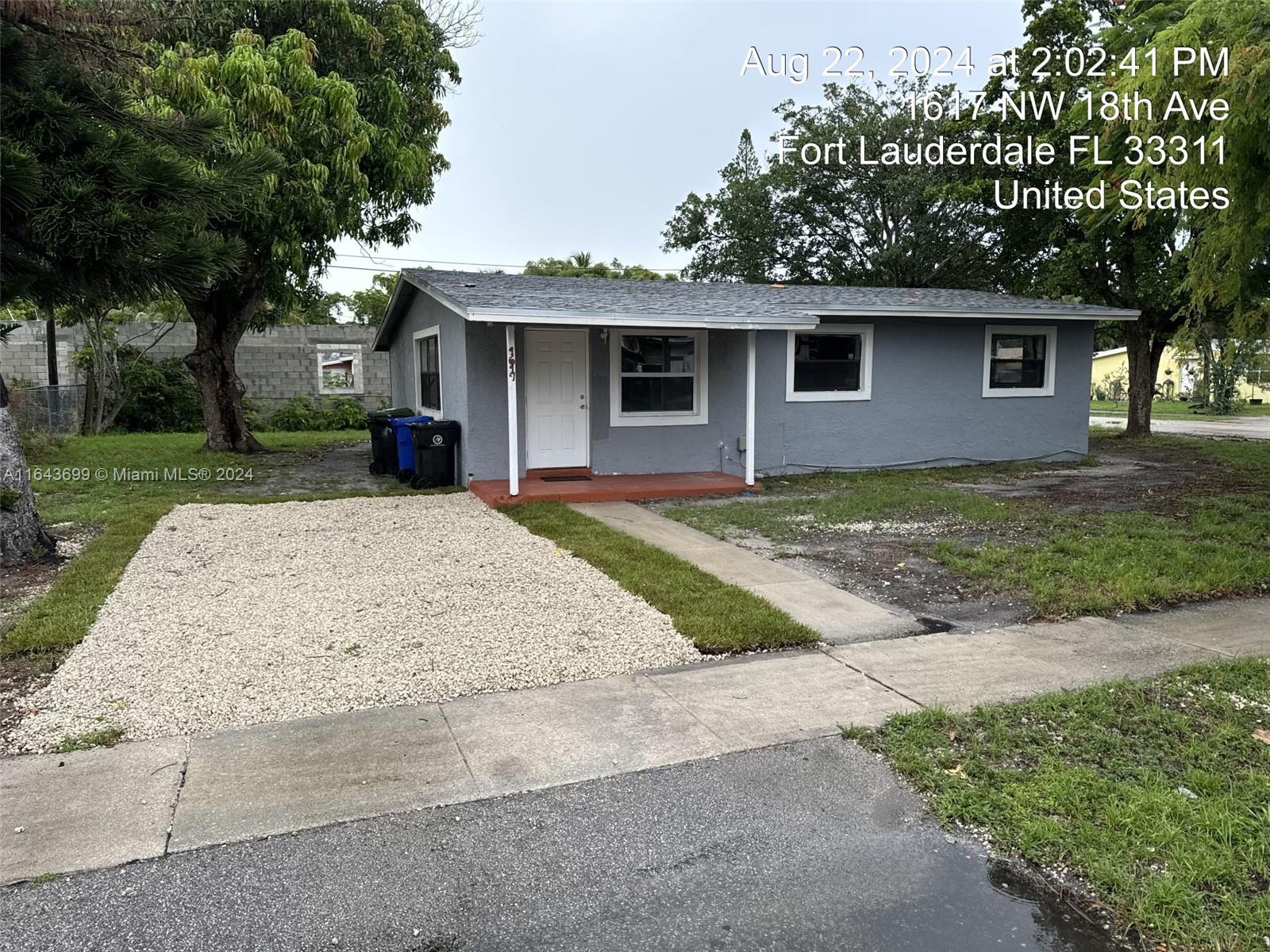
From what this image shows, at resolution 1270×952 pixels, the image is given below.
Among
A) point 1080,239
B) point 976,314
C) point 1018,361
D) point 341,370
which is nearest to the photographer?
point 976,314

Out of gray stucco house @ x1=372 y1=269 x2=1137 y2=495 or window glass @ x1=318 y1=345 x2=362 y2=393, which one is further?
window glass @ x1=318 y1=345 x2=362 y2=393

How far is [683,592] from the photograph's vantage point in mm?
6066

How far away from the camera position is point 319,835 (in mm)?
2963

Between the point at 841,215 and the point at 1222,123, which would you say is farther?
the point at 841,215

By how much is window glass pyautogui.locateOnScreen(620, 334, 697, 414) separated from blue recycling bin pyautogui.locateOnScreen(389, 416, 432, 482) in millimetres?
2760

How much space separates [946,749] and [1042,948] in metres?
1.20

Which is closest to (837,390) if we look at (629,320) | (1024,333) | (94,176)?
(1024,333)

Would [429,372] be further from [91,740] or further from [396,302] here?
[91,740]

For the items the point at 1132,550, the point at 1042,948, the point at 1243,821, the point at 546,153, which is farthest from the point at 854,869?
the point at 546,153

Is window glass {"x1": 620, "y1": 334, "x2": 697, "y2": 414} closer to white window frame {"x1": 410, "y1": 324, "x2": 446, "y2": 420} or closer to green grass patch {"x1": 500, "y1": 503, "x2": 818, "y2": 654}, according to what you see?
white window frame {"x1": 410, "y1": 324, "x2": 446, "y2": 420}

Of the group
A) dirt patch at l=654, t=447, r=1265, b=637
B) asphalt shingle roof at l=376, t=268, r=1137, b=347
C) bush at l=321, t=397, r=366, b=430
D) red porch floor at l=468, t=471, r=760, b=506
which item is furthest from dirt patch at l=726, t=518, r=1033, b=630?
bush at l=321, t=397, r=366, b=430

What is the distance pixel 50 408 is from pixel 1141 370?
73.4 ft

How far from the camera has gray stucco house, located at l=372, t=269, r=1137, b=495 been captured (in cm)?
1074

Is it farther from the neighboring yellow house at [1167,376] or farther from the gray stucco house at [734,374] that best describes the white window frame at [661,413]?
the neighboring yellow house at [1167,376]
